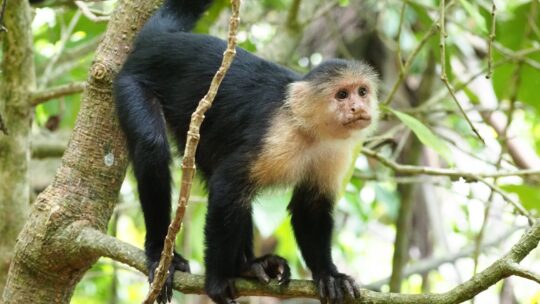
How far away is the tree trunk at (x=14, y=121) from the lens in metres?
4.03

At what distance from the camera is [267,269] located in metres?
3.50

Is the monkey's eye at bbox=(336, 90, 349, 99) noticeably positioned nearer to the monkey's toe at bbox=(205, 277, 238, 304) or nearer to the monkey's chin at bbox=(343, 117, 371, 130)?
the monkey's chin at bbox=(343, 117, 371, 130)

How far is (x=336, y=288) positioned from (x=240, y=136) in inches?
33.6

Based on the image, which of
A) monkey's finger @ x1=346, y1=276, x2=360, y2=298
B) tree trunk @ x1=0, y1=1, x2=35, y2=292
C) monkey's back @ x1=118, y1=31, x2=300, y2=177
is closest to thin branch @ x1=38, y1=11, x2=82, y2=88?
tree trunk @ x1=0, y1=1, x2=35, y2=292

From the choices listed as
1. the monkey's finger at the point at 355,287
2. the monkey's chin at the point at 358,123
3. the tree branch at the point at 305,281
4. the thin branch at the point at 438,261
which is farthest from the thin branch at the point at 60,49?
the thin branch at the point at 438,261

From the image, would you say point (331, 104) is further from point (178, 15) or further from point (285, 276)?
point (178, 15)

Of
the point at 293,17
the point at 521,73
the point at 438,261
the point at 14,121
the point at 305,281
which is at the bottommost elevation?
the point at 305,281

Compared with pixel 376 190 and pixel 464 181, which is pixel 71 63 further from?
pixel 464 181

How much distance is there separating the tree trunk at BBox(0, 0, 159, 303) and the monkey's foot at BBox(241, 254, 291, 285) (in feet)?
2.26

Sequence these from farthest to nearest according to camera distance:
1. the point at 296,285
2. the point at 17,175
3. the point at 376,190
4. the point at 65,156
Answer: the point at 376,190
the point at 17,175
the point at 65,156
the point at 296,285

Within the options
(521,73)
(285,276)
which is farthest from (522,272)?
(521,73)

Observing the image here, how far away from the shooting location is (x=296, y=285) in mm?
3031

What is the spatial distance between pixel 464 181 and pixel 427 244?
8.40 ft

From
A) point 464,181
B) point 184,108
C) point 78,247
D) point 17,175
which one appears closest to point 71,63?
point 17,175
